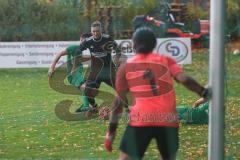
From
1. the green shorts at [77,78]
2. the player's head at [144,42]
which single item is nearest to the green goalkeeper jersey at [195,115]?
the green shorts at [77,78]

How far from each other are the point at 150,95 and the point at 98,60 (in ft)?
17.8

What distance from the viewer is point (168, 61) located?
18.6 ft

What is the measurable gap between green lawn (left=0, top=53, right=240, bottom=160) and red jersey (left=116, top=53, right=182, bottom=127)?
4.39ft

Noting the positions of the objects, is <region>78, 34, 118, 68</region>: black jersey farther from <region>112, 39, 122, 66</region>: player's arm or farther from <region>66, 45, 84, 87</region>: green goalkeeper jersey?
<region>66, 45, 84, 87</region>: green goalkeeper jersey

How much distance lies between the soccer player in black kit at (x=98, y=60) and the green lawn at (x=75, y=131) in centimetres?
34

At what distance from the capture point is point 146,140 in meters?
5.68

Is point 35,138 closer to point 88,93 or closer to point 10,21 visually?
point 88,93

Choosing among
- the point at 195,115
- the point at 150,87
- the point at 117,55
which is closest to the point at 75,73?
the point at 117,55

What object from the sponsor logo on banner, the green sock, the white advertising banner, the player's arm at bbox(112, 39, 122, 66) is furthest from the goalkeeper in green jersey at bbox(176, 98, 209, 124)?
the white advertising banner

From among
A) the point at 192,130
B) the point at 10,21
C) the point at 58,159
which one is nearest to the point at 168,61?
the point at 58,159

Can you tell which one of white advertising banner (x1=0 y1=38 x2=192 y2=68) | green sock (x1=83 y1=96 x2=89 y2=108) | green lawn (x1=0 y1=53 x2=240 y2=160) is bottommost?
green lawn (x1=0 y1=53 x2=240 y2=160)

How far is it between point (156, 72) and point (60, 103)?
804 cm

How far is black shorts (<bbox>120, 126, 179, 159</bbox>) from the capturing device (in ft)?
18.6

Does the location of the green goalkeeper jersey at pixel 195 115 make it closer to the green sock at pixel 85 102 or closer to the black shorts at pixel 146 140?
the green sock at pixel 85 102
